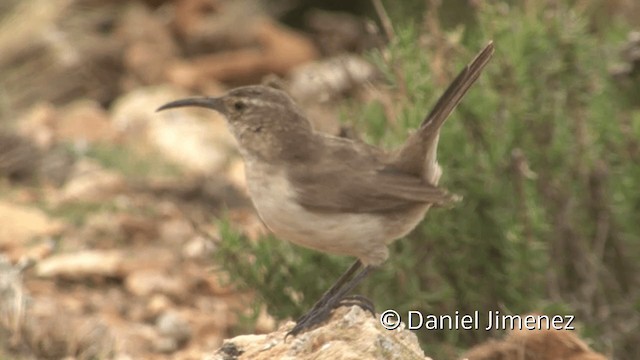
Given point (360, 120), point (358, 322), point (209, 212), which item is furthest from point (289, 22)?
point (358, 322)

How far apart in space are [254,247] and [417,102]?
0.94 m

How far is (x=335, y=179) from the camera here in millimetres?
4715

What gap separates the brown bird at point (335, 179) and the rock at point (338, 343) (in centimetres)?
22

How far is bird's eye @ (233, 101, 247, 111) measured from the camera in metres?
4.95

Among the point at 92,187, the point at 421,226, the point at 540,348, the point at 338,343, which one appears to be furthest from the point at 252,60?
the point at 338,343

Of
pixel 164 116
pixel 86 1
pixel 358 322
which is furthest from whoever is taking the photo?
pixel 86 1

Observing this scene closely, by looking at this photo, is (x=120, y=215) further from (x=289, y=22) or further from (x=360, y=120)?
(x=289, y=22)

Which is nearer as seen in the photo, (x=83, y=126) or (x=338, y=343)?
(x=338, y=343)

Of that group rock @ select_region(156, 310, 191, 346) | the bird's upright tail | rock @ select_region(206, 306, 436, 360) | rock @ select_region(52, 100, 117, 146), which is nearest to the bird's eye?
the bird's upright tail

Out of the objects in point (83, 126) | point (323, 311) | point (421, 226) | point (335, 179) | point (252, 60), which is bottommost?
point (83, 126)

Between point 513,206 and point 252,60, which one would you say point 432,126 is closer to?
point 513,206

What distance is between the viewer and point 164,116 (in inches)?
409

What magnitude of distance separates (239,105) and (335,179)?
511mm

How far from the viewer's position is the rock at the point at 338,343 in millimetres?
3994
